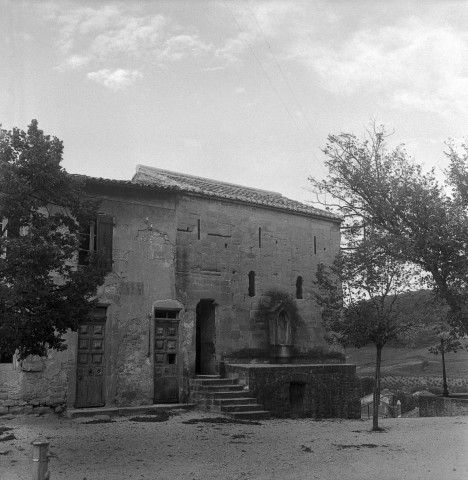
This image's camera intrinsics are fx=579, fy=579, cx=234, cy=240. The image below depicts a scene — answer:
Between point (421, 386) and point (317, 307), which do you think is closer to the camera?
point (317, 307)

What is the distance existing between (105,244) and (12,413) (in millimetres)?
4705

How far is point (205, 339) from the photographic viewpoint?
58.5ft

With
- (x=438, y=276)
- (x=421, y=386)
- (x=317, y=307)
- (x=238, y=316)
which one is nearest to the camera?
(x=438, y=276)

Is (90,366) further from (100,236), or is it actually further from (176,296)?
(100,236)

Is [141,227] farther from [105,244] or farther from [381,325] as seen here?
[381,325]

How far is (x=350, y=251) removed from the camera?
52.5 ft

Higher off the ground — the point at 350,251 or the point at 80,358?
the point at 350,251

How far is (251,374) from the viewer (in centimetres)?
1571

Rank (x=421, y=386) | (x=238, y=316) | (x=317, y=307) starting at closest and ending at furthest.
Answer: (x=238, y=316), (x=317, y=307), (x=421, y=386)

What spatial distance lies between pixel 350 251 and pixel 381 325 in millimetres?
2819

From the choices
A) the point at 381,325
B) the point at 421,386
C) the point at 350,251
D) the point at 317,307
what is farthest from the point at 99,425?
the point at 421,386

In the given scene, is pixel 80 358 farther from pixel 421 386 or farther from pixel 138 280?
pixel 421 386

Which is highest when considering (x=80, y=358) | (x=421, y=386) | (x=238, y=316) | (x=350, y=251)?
(x=350, y=251)

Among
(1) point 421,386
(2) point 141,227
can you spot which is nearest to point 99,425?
(2) point 141,227
